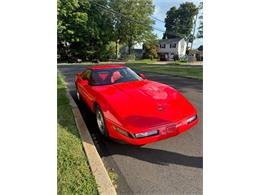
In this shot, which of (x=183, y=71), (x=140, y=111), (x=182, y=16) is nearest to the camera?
(x=140, y=111)

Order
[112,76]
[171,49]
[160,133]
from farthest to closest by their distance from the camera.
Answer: [171,49], [112,76], [160,133]

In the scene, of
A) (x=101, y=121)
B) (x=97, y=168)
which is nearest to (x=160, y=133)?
(x=97, y=168)

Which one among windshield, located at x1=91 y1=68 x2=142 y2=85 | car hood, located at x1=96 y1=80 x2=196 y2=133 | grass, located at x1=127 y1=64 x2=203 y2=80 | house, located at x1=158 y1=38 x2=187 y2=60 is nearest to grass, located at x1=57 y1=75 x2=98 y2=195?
car hood, located at x1=96 y1=80 x2=196 y2=133

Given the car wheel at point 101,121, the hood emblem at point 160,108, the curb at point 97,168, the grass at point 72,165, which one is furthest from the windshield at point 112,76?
the hood emblem at point 160,108

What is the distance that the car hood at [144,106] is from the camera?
2504mm

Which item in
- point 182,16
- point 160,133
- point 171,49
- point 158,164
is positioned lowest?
point 158,164

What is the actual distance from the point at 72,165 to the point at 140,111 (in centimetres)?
108

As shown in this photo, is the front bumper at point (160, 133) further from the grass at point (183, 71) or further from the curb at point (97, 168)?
the grass at point (183, 71)

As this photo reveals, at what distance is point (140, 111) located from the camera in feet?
8.64

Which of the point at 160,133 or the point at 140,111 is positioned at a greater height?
the point at 140,111

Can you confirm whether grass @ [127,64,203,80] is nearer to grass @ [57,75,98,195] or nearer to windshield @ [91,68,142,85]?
windshield @ [91,68,142,85]

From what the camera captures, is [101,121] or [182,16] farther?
[182,16]

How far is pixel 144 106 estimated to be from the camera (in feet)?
8.96

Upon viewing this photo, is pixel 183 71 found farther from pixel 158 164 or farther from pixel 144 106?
pixel 158 164
